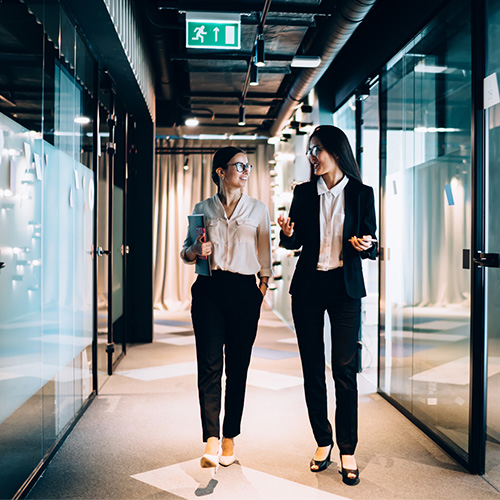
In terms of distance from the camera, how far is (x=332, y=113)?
18.7 ft

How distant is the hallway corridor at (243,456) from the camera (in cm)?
246

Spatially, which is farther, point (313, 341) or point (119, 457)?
point (119, 457)

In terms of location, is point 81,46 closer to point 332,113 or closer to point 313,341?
point 313,341

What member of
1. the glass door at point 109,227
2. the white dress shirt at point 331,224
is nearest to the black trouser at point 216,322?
the white dress shirt at point 331,224

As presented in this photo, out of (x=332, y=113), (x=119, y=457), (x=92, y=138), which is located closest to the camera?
(x=119, y=457)

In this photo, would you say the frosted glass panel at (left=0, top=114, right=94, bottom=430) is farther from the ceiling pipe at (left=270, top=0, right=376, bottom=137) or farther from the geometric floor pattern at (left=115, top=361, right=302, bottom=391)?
the ceiling pipe at (left=270, top=0, right=376, bottom=137)

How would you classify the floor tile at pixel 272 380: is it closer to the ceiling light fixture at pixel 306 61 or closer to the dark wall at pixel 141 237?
the dark wall at pixel 141 237

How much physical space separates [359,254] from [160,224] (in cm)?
799

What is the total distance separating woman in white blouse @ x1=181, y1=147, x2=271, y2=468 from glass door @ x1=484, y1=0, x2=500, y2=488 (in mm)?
1028

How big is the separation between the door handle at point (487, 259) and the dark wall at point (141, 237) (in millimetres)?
4339

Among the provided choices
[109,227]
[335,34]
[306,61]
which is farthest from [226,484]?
[306,61]

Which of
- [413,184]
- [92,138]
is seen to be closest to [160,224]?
[92,138]

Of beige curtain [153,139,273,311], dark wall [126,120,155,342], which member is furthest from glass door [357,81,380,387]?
beige curtain [153,139,273,311]

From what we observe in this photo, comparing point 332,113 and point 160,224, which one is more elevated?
point 332,113
